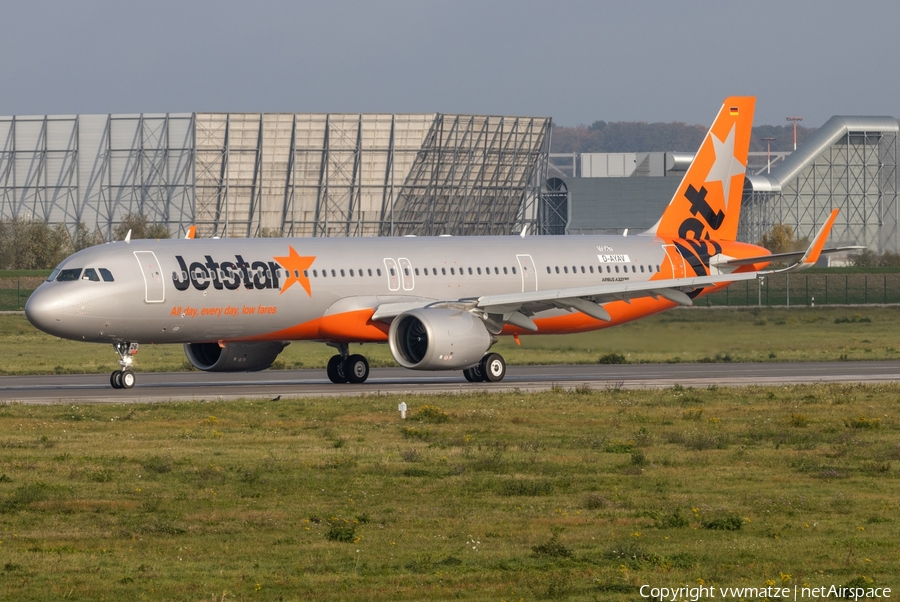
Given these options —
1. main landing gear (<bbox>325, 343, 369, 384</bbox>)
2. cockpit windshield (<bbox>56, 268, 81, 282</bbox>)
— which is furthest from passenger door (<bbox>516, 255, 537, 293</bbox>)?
cockpit windshield (<bbox>56, 268, 81, 282</bbox>)

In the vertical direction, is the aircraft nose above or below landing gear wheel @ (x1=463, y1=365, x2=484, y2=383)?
above

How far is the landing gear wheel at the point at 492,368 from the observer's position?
128ft

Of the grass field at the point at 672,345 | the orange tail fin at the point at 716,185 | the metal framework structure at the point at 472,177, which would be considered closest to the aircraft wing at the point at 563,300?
the grass field at the point at 672,345

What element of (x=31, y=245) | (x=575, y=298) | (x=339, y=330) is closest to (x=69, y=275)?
(x=339, y=330)

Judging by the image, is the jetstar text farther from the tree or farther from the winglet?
the tree

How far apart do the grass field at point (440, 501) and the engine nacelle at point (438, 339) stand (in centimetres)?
645

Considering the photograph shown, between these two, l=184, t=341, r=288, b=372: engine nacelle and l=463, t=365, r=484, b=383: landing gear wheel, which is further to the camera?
l=463, t=365, r=484, b=383: landing gear wheel

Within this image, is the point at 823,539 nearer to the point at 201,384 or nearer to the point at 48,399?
the point at 48,399

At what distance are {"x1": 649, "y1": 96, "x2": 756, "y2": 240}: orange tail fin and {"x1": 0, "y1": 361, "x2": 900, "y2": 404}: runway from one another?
4.71 metres

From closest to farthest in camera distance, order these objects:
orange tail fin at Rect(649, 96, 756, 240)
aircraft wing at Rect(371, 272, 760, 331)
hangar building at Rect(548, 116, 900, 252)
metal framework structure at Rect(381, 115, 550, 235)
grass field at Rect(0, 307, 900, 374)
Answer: aircraft wing at Rect(371, 272, 760, 331)
grass field at Rect(0, 307, 900, 374)
orange tail fin at Rect(649, 96, 756, 240)
metal framework structure at Rect(381, 115, 550, 235)
hangar building at Rect(548, 116, 900, 252)

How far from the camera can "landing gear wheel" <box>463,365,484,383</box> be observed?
129ft

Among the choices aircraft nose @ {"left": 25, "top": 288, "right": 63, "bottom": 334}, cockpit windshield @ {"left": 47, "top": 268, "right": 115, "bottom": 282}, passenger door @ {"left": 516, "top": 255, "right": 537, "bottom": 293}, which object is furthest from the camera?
passenger door @ {"left": 516, "top": 255, "right": 537, "bottom": 293}

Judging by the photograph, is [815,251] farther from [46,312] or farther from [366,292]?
[46,312]

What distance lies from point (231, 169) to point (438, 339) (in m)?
68.7
